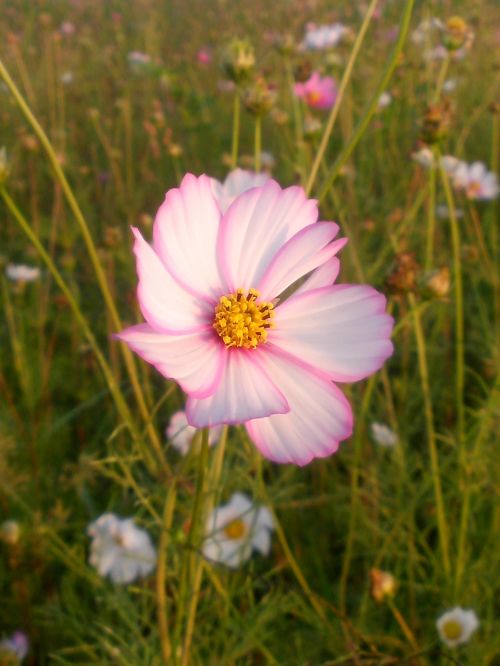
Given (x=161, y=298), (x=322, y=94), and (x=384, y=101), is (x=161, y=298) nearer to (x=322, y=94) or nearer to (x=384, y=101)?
(x=322, y=94)

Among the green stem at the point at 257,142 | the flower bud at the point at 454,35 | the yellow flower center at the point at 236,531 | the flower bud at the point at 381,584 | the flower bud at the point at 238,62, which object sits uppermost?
the flower bud at the point at 454,35

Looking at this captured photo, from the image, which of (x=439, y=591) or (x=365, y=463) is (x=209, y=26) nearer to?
(x=365, y=463)

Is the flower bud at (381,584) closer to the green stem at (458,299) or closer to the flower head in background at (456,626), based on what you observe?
the flower head in background at (456,626)

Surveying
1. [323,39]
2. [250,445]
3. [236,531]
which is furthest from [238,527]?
[323,39]

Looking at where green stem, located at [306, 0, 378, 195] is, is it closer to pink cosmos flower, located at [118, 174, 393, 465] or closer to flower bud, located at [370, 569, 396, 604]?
pink cosmos flower, located at [118, 174, 393, 465]

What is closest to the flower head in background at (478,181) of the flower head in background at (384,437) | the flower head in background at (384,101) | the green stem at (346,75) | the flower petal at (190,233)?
the flower head in background at (384,101)

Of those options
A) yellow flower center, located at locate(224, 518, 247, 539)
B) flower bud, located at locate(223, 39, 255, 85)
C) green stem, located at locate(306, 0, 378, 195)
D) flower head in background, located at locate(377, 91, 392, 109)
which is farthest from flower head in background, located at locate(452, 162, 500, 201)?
green stem, located at locate(306, 0, 378, 195)
